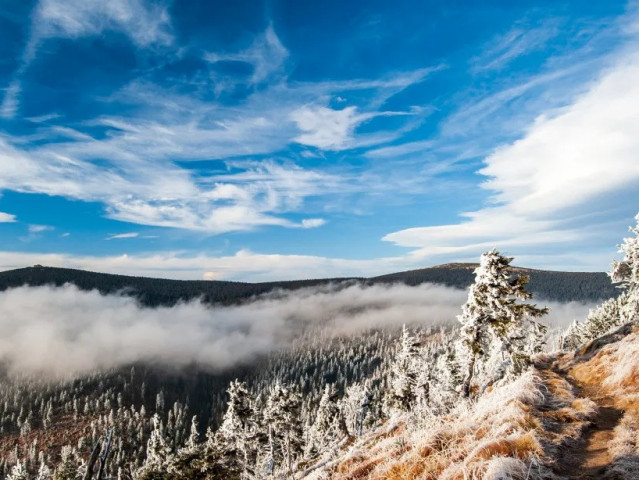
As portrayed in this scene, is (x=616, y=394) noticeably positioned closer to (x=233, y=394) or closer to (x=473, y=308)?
(x=473, y=308)

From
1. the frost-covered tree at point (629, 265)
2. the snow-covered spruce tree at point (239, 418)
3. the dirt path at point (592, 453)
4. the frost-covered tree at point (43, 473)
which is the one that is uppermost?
the frost-covered tree at point (629, 265)

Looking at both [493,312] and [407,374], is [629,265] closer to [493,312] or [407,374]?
[493,312]

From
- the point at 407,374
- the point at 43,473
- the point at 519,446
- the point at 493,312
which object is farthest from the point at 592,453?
the point at 43,473

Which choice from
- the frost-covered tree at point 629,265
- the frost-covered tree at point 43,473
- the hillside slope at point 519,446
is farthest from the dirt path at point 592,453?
the frost-covered tree at point 43,473

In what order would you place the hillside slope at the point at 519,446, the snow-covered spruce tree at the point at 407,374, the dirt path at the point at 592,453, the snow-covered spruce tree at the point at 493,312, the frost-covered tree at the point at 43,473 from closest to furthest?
the hillside slope at the point at 519,446
the dirt path at the point at 592,453
the snow-covered spruce tree at the point at 493,312
the snow-covered spruce tree at the point at 407,374
the frost-covered tree at the point at 43,473

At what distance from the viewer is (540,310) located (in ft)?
77.3

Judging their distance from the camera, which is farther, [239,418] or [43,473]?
[43,473]

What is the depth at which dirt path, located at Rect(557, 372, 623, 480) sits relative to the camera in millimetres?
7301

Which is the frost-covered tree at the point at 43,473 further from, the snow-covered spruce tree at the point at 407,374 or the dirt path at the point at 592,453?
the dirt path at the point at 592,453

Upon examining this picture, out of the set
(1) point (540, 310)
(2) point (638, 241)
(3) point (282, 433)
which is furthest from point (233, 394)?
(2) point (638, 241)

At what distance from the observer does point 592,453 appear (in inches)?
340

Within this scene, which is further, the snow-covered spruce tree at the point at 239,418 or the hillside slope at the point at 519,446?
the snow-covered spruce tree at the point at 239,418

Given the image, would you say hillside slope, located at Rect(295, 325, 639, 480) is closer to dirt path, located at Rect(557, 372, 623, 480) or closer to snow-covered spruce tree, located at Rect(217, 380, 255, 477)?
dirt path, located at Rect(557, 372, 623, 480)

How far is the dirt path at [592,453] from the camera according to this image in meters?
7.30
